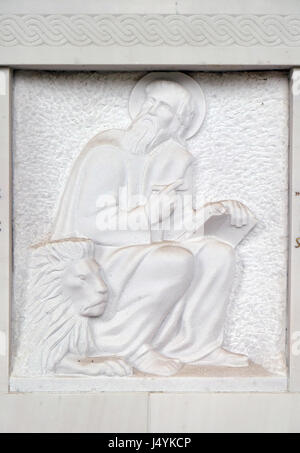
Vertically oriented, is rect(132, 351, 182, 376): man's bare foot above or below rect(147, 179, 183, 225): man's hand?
below

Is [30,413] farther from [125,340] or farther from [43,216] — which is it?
[43,216]

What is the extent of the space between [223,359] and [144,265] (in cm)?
55

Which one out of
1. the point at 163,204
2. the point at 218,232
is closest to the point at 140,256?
the point at 163,204

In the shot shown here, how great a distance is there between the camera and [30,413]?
9.11 ft

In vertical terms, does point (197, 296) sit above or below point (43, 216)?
below

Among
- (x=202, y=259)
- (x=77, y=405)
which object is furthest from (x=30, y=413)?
(x=202, y=259)

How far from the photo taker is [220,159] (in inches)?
113

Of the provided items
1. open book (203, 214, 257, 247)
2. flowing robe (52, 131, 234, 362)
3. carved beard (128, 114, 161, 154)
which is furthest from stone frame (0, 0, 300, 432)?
open book (203, 214, 257, 247)

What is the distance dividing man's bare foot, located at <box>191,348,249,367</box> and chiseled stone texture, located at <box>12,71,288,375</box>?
6 cm

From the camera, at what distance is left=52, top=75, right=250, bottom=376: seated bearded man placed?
9.12 ft
